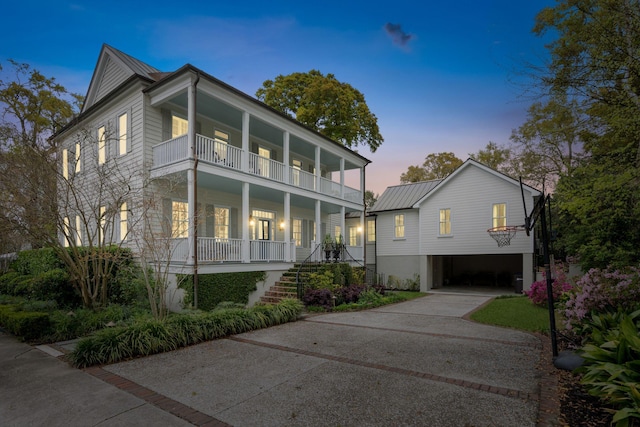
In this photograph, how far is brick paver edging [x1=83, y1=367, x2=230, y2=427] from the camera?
3.80 m

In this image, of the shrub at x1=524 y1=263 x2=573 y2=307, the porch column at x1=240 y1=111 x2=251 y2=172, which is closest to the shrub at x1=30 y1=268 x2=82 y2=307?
the porch column at x1=240 y1=111 x2=251 y2=172

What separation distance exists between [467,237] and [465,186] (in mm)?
2743

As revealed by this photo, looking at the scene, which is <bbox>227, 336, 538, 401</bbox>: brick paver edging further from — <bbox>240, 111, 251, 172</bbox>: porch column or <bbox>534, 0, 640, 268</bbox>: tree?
<bbox>240, 111, 251, 172</bbox>: porch column

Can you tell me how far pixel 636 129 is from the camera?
6223mm

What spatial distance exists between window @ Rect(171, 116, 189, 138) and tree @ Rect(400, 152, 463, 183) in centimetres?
2659

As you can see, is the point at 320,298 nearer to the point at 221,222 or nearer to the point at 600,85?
the point at 221,222

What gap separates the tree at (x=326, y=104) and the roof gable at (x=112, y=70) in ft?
36.6

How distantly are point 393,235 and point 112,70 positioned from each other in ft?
55.1

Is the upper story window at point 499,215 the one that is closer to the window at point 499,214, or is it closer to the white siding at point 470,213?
the window at point 499,214

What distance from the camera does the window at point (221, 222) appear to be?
14.3 meters

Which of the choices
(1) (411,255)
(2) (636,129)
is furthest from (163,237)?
(1) (411,255)

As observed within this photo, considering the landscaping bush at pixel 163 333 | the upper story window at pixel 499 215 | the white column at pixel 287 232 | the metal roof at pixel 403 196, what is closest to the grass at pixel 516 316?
the upper story window at pixel 499 215

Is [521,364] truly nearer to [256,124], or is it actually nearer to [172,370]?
[172,370]

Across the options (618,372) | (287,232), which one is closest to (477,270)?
(287,232)
